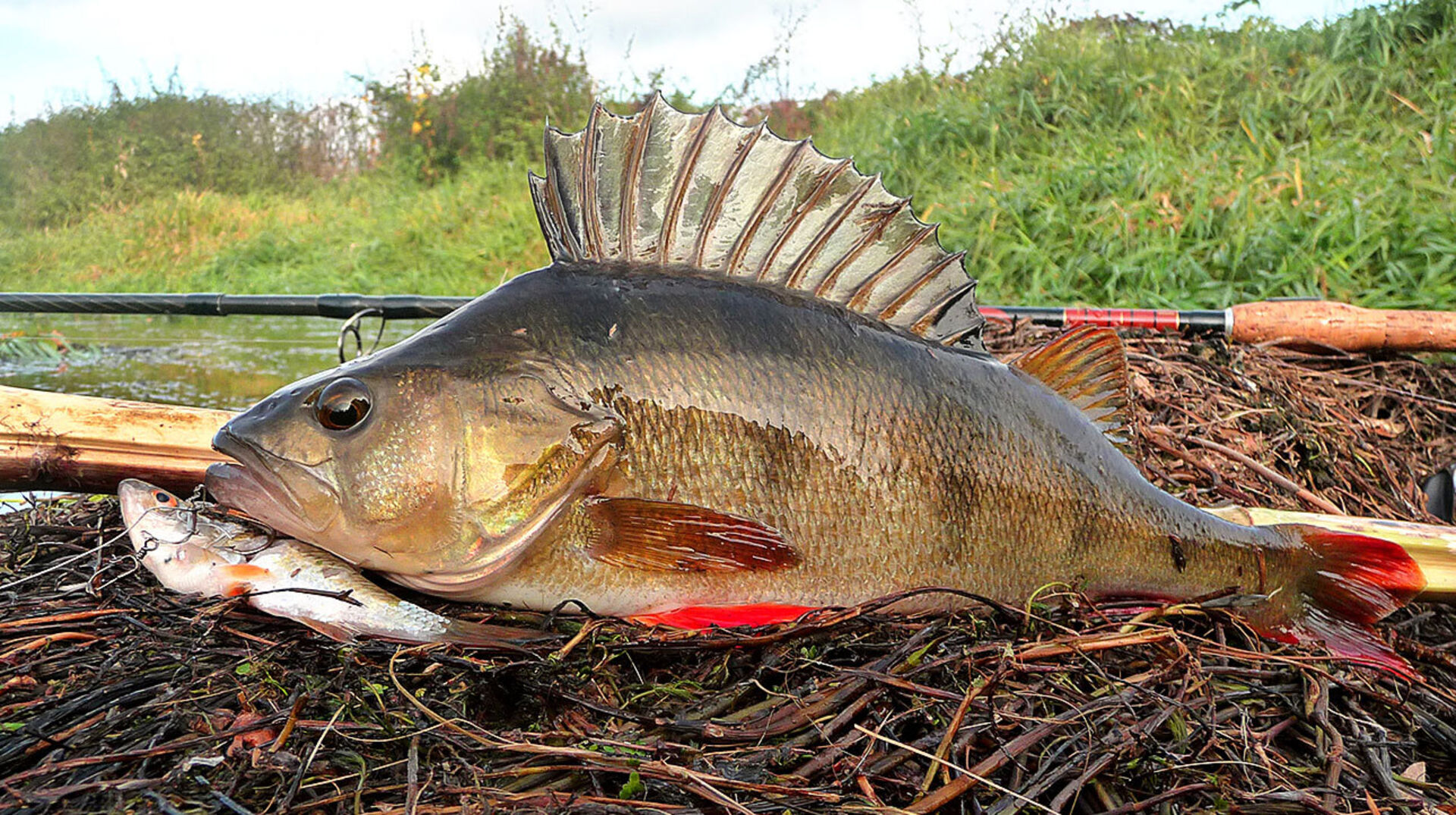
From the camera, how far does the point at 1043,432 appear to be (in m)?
2.30

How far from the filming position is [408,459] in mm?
1953

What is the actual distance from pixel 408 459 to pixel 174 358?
5967 mm

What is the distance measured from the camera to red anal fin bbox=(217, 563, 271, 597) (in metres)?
2.03

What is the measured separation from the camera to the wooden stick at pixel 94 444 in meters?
2.53

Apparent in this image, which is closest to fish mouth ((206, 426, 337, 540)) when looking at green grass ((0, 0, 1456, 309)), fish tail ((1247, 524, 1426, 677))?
fish tail ((1247, 524, 1426, 677))

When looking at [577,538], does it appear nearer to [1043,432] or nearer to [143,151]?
[1043,432]

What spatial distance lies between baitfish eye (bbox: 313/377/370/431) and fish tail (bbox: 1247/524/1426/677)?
2110mm

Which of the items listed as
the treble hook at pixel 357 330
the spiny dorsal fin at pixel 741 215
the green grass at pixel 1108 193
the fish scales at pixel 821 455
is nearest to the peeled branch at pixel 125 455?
the treble hook at pixel 357 330

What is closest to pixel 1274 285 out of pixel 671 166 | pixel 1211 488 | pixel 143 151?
pixel 1211 488

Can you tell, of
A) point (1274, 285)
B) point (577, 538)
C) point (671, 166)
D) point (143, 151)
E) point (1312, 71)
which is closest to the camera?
point (577, 538)

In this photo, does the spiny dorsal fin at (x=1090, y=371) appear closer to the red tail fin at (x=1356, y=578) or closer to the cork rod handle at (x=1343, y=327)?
the red tail fin at (x=1356, y=578)

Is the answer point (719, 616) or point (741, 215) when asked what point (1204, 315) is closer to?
point (741, 215)

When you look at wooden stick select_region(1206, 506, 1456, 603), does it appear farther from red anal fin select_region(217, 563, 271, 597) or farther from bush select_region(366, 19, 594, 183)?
bush select_region(366, 19, 594, 183)

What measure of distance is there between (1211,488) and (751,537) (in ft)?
6.43
